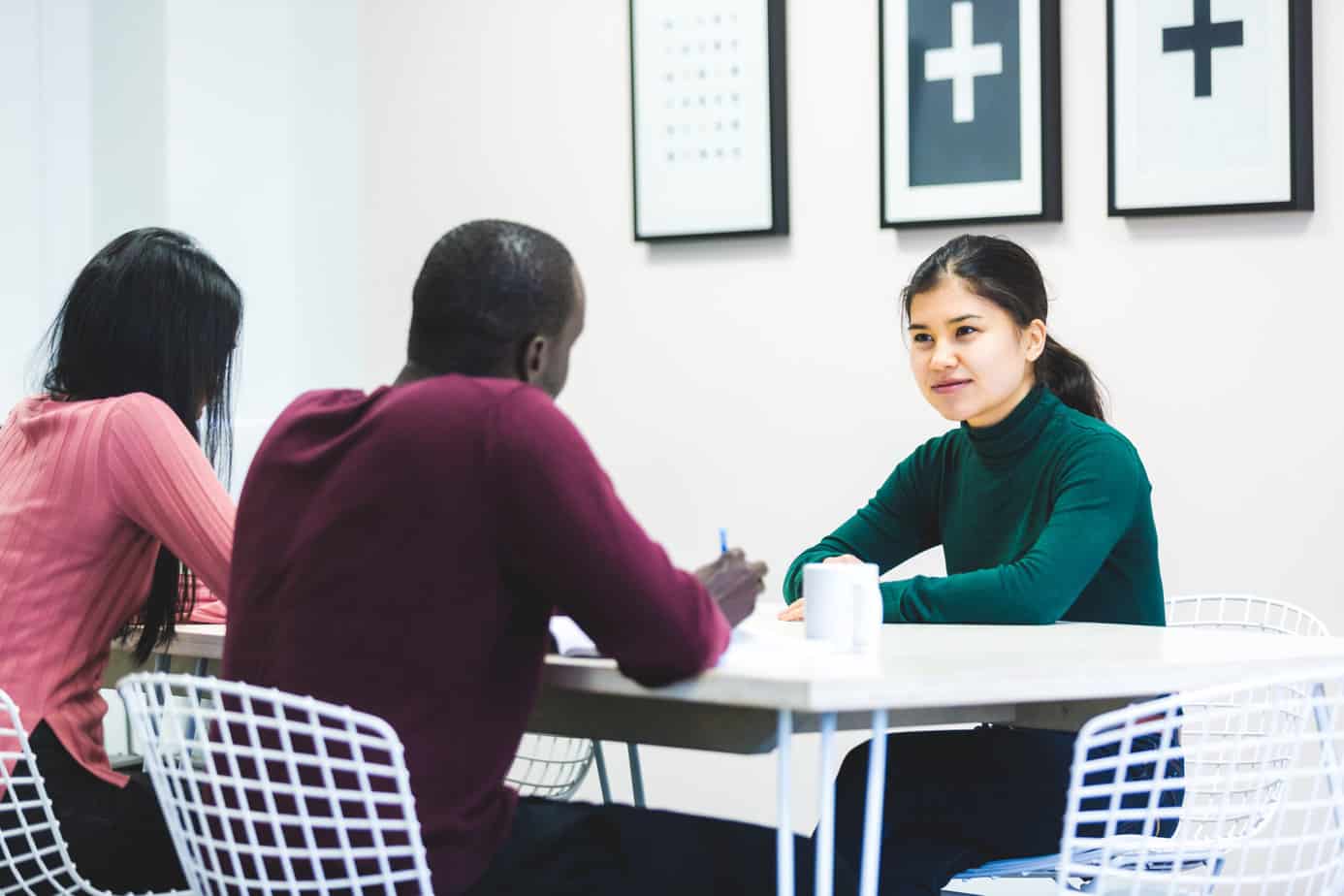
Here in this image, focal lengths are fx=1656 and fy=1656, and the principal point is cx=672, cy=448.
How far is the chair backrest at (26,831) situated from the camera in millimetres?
1882

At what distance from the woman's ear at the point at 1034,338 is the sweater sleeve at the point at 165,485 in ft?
3.75

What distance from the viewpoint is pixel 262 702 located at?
1.64 meters

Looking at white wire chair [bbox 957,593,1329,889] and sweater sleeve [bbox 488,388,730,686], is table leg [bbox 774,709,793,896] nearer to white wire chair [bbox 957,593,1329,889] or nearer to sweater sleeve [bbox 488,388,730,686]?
sweater sleeve [bbox 488,388,730,686]

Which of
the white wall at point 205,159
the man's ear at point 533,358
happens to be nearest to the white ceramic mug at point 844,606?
the man's ear at point 533,358

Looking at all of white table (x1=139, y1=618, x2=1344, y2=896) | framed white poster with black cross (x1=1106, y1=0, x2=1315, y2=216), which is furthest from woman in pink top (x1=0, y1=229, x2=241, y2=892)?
framed white poster with black cross (x1=1106, y1=0, x2=1315, y2=216)

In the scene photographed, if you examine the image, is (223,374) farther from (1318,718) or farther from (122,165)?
(122,165)

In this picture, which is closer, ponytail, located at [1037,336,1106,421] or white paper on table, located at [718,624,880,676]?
white paper on table, located at [718,624,880,676]

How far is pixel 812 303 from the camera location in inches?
143

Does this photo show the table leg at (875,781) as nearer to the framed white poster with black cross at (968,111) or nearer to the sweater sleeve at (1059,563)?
the sweater sleeve at (1059,563)

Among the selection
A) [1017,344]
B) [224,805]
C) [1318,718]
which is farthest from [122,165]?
[1318,718]

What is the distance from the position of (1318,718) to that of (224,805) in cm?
115

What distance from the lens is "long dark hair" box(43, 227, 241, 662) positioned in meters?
2.15

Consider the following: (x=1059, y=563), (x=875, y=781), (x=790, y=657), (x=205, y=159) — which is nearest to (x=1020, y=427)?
(x=1059, y=563)

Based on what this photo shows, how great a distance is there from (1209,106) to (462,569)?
220cm
